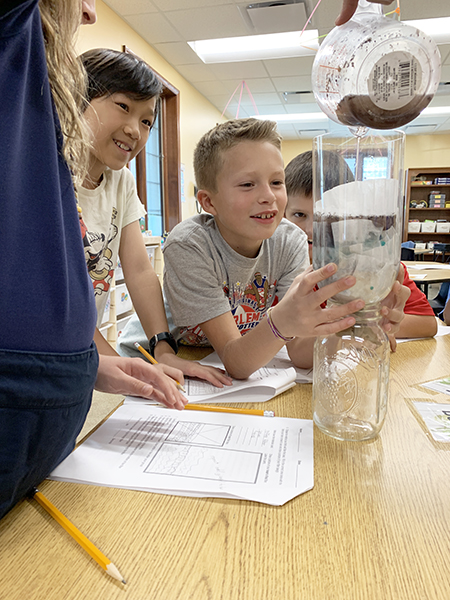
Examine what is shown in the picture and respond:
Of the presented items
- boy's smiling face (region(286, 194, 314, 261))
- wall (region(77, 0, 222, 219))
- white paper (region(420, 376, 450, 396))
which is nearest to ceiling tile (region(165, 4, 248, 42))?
wall (region(77, 0, 222, 219))

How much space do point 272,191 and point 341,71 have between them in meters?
0.47

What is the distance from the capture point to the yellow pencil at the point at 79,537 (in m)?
0.36

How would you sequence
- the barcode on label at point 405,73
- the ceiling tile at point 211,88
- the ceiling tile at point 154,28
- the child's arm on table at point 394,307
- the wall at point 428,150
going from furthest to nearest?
the wall at point 428,150 → the ceiling tile at point 211,88 → the ceiling tile at point 154,28 → the child's arm on table at point 394,307 → the barcode on label at point 405,73

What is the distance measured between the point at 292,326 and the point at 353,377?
4.6 inches

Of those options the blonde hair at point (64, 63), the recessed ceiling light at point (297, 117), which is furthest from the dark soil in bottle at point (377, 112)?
the recessed ceiling light at point (297, 117)

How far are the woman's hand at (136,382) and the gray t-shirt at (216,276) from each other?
287 mm

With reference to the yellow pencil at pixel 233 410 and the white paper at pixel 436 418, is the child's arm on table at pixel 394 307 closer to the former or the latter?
the white paper at pixel 436 418

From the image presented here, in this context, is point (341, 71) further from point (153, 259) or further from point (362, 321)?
point (153, 259)

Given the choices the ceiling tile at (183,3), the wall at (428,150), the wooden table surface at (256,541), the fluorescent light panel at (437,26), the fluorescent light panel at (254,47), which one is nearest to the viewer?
the wooden table surface at (256,541)

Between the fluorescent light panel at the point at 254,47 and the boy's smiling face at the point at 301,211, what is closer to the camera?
the boy's smiling face at the point at 301,211

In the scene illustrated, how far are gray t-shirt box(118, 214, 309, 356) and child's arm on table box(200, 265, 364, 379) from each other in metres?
0.06

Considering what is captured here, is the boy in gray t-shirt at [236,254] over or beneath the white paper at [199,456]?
over

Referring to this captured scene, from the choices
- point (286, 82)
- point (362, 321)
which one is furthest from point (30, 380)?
point (286, 82)

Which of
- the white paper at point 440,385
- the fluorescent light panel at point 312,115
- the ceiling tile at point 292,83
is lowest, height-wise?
the white paper at point 440,385
